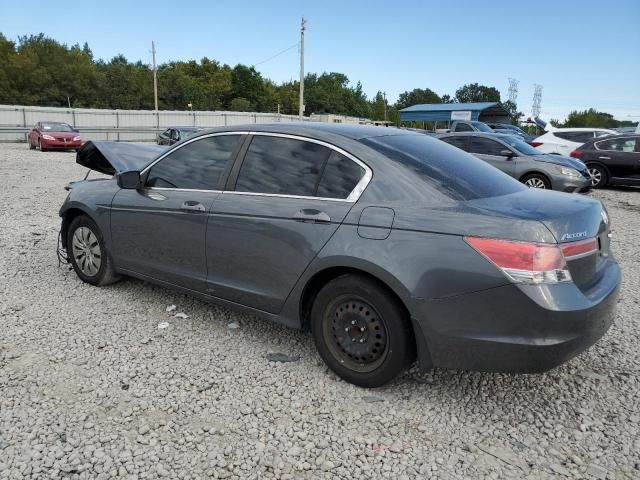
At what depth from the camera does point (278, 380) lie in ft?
11.0

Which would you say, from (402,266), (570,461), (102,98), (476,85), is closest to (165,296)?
(402,266)

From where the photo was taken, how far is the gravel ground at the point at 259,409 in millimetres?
2559

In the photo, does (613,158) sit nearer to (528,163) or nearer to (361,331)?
(528,163)

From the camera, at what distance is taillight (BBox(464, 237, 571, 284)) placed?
2.61 metres

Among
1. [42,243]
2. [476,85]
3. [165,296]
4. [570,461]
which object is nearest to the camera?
[570,461]

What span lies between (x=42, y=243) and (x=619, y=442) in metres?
6.66

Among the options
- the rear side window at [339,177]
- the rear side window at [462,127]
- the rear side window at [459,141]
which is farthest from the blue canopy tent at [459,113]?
the rear side window at [339,177]

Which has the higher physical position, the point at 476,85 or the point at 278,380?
the point at 476,85

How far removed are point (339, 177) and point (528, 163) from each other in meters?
9.38

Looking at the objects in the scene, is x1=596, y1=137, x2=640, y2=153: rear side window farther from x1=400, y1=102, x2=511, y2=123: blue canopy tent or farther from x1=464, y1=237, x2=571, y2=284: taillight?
x1=400, y1=102, x2=511, y2=123: blue canopy tent

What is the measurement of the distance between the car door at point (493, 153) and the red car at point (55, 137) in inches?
762

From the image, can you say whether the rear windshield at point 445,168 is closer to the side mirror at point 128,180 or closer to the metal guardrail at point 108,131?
the side mirror at point 128,180

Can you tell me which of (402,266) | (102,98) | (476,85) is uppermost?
(476,85)

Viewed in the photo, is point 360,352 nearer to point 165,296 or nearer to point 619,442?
point 619,442
